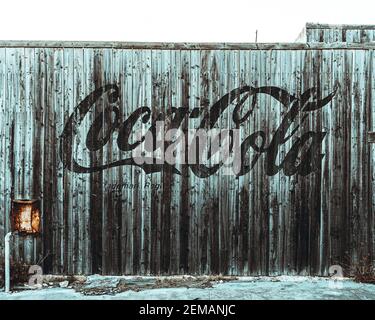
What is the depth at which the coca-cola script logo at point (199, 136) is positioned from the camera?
8.35m

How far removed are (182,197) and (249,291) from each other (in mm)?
2226

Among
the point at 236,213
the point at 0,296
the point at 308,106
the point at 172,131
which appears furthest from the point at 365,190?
the point at 0,296

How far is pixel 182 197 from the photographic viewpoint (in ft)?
27.4

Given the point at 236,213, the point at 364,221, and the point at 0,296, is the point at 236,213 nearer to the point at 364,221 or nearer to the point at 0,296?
the point at 364,221

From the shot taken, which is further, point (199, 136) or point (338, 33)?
point (338, 33)

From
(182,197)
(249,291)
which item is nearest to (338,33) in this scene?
(182,197)

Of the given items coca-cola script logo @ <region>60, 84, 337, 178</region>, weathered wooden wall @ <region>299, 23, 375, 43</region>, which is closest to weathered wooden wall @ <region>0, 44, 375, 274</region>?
coca-cola script logo @ <region>60, 84, 337, 178</region>

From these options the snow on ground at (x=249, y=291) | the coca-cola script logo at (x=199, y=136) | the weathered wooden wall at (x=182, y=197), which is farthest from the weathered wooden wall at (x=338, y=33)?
the snow on ground at (x=249, y=291)

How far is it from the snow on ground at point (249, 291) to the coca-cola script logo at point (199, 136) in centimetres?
217

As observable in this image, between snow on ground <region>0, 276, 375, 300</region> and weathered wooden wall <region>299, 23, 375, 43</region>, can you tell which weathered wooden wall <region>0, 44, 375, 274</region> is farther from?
weathered wooden wall <region>299, 23, 375, 43</region>

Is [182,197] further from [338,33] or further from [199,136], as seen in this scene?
[338,33]

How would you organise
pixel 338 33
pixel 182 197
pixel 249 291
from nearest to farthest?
pixel 249 291
pixel 182 197
pixel 338 33

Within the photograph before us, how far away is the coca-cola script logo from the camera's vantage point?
329 inches
